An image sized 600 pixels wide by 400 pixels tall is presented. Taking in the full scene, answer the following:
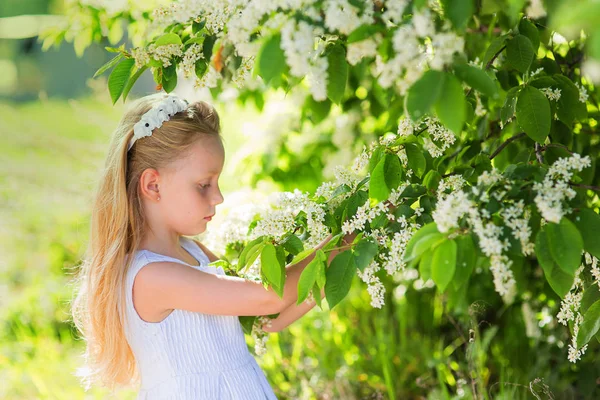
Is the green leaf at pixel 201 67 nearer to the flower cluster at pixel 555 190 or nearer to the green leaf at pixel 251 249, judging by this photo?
the green leaf at pixel 251 249

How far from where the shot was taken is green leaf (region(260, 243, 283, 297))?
1360 millimetres

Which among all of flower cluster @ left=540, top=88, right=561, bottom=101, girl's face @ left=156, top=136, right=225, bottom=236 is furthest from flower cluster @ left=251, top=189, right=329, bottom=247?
flower cluster @ left=540, top=88, right=561, bottom=101

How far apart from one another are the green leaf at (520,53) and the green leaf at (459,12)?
51 centimetres

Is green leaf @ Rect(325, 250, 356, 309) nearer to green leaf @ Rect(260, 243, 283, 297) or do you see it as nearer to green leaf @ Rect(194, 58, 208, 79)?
green leaf @ Rect(260, 243, 283, 297)

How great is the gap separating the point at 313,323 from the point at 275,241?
2.02 metres

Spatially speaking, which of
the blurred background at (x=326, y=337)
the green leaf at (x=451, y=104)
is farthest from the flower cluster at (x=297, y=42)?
the blurred background at (x=326, y=337)

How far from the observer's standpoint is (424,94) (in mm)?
986

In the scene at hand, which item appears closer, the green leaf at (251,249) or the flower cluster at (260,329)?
the green leaf at (251,249)

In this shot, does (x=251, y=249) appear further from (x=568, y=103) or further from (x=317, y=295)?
(x=568, y=103)

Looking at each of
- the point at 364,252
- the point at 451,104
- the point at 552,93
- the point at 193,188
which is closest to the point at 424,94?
the point at 451,104

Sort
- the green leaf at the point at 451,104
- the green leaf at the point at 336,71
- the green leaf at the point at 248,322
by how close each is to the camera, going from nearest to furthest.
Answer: the green leaf at the point at 451,104 < the green leaf at the point at 336,71 < the green leaf at the point at 248,322

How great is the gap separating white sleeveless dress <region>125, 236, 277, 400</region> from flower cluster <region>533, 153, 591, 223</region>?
1.00m

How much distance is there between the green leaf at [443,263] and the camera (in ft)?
3.39

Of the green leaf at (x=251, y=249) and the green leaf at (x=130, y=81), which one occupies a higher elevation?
the green leaf at (x=130, y=81)
